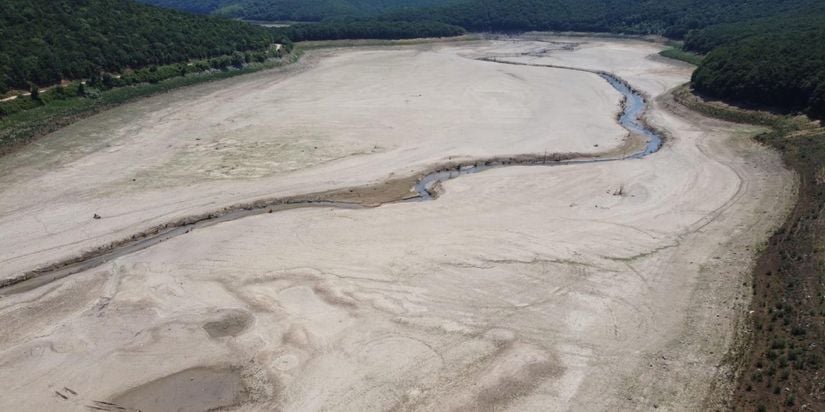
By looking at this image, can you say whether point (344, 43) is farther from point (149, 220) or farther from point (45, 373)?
point (45, 373)

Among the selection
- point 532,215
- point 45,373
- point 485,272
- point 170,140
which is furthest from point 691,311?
point 170,140

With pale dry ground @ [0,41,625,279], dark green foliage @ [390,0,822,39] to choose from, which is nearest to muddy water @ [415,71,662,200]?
pale dry ground @ [0,41,625,279]

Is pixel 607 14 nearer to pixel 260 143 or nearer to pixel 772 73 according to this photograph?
pixel 772 73

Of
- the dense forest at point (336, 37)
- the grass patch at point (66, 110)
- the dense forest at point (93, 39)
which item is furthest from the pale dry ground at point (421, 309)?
the dense forest at point (93, 39)

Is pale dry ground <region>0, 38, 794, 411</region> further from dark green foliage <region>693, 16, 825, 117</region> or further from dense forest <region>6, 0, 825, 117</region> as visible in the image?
dense forest <region>6, 0, 825, 117</region>

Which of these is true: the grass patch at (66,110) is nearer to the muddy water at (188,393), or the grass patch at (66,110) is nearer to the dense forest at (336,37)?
the dense forest at (336,37)

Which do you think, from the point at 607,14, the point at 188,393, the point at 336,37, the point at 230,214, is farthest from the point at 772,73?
the point at 607,14
